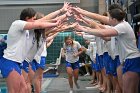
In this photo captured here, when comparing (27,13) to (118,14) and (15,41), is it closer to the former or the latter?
(15,41)

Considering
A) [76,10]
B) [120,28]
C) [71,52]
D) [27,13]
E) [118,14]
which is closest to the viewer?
[120,28]

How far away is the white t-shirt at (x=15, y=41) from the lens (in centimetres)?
560

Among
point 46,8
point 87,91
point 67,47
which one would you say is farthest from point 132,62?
point 46,8

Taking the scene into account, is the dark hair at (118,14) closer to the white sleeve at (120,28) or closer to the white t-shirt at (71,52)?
the white sleeve at (120,28)

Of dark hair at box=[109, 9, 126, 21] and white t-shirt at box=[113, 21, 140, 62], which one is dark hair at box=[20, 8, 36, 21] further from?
white t-shirt at box=[113, 21, 140, 62]

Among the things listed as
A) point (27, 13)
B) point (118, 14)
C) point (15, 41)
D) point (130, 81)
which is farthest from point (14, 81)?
point (118, 14)

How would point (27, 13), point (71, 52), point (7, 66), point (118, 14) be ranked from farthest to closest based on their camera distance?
point (71, 52) < point (27, 13) < point (118, 14) < point (7, 66)

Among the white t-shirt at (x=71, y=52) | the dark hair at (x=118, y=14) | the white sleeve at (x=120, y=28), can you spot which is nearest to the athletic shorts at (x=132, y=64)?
the white sleeve at (x=120, y=28)

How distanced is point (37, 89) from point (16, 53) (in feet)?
8.41

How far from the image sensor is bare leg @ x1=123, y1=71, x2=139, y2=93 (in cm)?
547

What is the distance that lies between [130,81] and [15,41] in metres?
1.93

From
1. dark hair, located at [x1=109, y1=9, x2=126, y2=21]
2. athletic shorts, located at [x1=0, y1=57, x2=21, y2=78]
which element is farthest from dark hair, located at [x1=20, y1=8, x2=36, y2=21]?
dark hair, located at [x1=109, y1=9, x2=126, y2=21]

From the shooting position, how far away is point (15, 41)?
5.61 m

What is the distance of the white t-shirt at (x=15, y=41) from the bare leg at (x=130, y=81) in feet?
5.70
